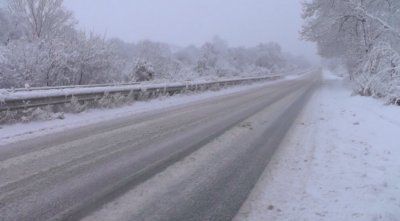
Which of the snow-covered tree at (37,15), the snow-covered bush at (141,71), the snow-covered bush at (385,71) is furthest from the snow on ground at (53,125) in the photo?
the snow-covered tree at (37,15)

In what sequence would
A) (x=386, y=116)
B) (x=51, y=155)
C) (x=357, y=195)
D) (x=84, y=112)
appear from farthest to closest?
(x=84, y=112)
(x=386, y=116)
(x=51, y=155)
(x=357, y=195)

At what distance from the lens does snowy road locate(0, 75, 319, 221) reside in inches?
188

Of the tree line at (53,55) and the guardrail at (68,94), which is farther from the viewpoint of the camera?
the tree line at (53,55)

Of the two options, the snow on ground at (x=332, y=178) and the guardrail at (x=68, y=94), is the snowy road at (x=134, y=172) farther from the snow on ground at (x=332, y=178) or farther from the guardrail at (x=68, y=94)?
the guardrail at (x=68, y=94)

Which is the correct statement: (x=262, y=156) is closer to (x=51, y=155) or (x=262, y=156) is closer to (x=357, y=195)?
(x=357, y=195)

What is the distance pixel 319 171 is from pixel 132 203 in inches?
131

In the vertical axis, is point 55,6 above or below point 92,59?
above

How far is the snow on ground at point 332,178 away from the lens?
490cm

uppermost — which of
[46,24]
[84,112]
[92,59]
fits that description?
[46,24]

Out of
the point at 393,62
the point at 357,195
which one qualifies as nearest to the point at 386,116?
the point at 393,62

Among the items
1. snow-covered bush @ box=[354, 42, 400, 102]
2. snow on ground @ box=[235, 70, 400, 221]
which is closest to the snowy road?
snow on ground @ box=[235, 70, 400, 221]

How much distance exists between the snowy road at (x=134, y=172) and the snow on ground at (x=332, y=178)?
338 millimetres

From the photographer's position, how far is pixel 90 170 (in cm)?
630

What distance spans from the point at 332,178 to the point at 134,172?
3.10 metres
